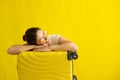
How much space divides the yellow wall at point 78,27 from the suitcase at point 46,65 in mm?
1260

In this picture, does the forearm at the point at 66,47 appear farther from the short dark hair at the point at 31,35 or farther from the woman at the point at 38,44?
the short dark hair at the point at 31,35

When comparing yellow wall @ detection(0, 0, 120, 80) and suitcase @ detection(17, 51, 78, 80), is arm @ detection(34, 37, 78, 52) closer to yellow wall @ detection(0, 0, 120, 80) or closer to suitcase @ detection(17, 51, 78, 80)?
Result: suitcase @ detection(17, 51, 78, 80)

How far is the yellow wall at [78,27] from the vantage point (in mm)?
3219

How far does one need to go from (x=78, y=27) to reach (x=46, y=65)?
4.49 ft

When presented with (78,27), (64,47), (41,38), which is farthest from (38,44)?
(78,27)

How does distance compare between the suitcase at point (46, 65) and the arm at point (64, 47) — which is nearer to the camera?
the suitcase at point (46, 65)

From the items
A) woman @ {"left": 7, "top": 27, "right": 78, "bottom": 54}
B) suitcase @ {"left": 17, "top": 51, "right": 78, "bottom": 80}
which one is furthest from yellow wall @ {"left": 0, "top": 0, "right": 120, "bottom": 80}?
suitcase @ {"left": 17, "top": 51, "right": 78, "bottom": 80}

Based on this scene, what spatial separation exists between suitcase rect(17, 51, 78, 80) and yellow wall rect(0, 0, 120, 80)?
1.26 meters

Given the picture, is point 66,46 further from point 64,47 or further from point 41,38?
point 41,38

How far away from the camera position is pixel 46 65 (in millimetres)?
1991

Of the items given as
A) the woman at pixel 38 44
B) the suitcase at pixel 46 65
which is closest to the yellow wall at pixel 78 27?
the woman at pixel 38 44

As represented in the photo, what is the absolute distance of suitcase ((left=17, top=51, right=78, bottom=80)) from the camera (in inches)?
77.4

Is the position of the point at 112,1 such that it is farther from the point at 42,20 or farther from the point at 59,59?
the point at 59,59

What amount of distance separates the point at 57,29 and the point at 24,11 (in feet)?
1.42
